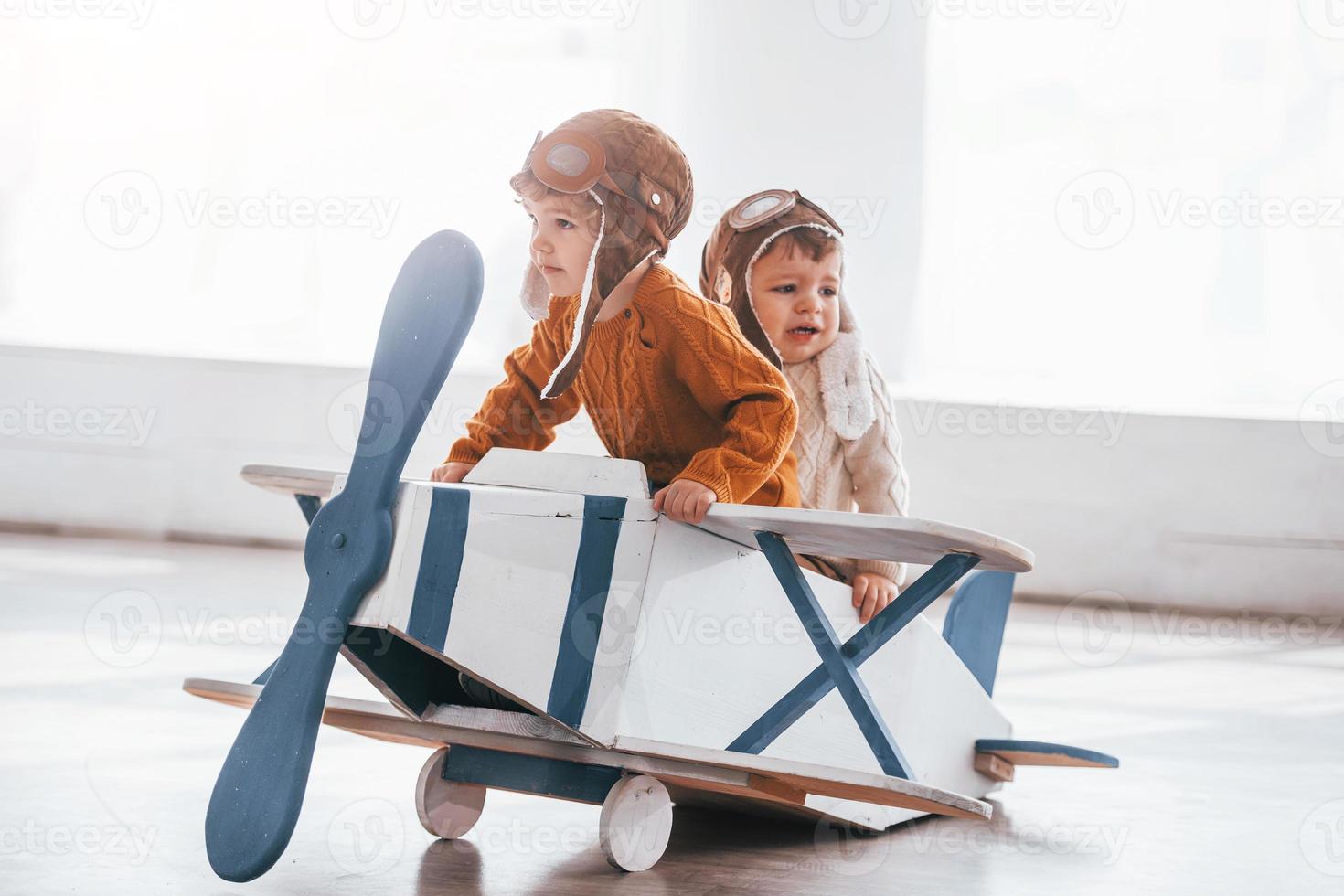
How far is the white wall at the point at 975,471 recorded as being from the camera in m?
4.73

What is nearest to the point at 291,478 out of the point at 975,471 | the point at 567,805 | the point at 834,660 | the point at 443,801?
the point at 443,801

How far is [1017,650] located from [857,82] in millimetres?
2476

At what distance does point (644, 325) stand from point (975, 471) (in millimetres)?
3799

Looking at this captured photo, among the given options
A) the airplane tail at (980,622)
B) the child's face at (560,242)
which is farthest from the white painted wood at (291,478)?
the airplane tail at (980,622)

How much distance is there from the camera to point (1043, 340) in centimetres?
491

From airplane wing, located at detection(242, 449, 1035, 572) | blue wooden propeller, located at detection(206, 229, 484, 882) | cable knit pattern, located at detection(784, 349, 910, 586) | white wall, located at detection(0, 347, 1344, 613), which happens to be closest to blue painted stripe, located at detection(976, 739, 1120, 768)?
cable knit pattern, located at detection(784, 349, 910, 586)

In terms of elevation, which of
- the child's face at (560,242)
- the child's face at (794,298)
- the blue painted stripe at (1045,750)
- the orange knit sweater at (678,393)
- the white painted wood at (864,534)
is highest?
the child's face at (794,298)

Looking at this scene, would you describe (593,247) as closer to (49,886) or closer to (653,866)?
(653,866)

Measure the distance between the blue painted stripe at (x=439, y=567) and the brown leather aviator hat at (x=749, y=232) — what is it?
70cm

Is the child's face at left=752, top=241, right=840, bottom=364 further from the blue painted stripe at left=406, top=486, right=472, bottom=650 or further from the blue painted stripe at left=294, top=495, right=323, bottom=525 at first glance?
the blue painted stripe at left=406, top=486, right=472, bottom=650

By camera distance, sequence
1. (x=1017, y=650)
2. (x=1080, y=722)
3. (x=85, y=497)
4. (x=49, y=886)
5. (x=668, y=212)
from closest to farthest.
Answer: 1. (x=49, y=886)
2. (x=668, y=212)
3. (x=1080, y=722)
4. (x=1017, y=650)
5. (x=85, y=497)

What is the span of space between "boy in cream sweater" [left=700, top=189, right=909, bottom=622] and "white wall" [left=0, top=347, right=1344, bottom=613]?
318cm

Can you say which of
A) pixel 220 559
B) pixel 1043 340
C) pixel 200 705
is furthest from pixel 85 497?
pixel 1043 340

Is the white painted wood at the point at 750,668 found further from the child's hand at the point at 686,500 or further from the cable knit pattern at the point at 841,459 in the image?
the cable knit pattern at the point at 841,459
